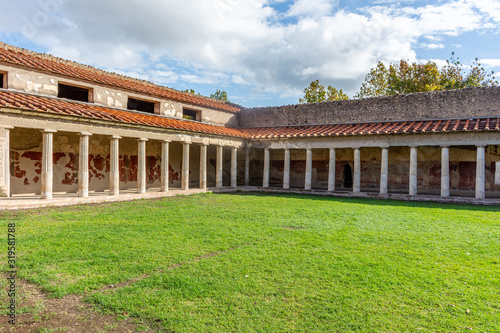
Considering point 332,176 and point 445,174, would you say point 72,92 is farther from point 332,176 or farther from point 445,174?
point 445,174

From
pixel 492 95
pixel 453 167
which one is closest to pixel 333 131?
pixel 453 167

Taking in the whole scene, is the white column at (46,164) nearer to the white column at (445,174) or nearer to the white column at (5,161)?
the white column at (5,161)

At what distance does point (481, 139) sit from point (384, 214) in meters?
7.23

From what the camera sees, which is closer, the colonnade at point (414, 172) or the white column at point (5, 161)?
the white column at point (5, 161)

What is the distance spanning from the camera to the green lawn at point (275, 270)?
3.79 m

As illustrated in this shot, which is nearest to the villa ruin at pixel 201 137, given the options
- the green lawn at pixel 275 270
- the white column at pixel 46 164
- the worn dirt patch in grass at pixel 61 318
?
the white column at pixel 46 164

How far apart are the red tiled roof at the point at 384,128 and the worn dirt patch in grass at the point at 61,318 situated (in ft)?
51.0

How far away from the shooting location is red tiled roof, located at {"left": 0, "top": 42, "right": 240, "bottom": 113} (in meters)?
13.6

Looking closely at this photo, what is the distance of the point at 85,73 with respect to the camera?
51.7 ft

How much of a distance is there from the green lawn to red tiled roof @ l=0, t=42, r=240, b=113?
25.7ft

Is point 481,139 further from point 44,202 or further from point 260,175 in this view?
point 44,202

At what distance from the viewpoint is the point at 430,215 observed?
10.7 meters

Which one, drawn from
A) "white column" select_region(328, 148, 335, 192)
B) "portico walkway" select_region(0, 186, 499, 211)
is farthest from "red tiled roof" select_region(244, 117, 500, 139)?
"portico walkway" select_region(0, 186, 499, 211)

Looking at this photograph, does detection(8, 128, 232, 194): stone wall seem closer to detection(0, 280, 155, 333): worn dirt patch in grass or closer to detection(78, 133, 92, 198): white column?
detection(78, 133, 92, 198): white column
